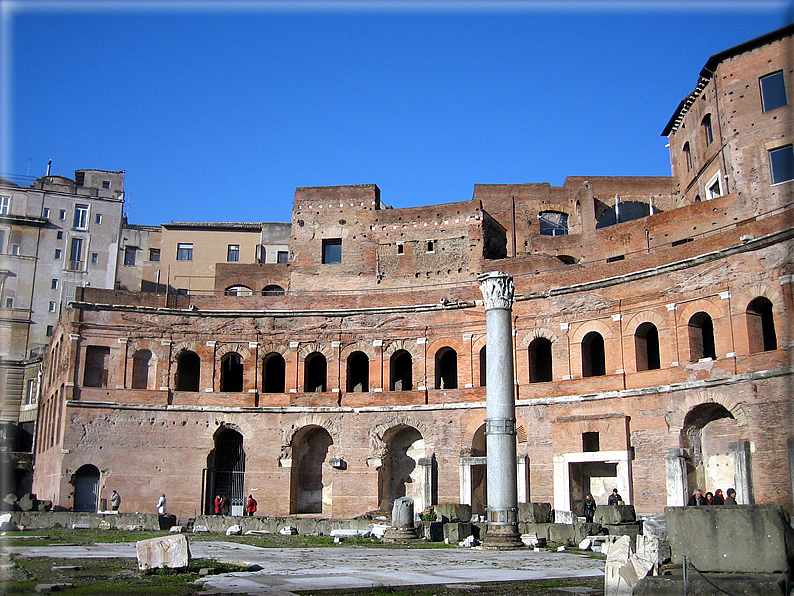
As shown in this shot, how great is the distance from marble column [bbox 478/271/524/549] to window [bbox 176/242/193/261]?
96.7 feet

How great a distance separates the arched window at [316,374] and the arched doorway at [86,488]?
823 cm

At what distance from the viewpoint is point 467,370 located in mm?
29656

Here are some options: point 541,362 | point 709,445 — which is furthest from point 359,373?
point 709,445

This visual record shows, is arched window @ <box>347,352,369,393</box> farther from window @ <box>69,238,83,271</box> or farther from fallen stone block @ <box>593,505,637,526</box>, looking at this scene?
window @ <box>69,238,83,271</box>

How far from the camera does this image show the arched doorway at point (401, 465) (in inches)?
1182

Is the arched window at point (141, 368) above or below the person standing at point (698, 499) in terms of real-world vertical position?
above

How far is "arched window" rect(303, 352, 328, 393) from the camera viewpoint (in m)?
32.3

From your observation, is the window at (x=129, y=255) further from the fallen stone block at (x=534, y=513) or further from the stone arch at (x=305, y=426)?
the fallen stone block at (x=534, y=513)

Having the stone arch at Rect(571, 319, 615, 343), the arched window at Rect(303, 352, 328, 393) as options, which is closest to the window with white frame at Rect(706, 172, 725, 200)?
the stone arch at Rect(571, 319, 615, 343)

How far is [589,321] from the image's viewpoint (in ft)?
90.3

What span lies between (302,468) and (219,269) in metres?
13.6

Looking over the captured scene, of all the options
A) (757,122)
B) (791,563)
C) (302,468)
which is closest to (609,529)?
(791,563)

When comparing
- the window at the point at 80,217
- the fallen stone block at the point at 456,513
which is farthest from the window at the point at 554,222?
the window at the point at 80,217

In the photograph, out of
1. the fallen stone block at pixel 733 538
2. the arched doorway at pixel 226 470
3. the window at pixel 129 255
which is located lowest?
the fallen stone block at pixel 733 538
